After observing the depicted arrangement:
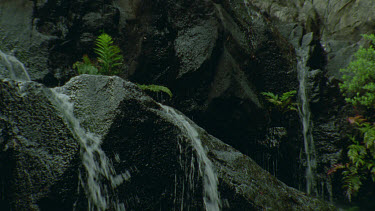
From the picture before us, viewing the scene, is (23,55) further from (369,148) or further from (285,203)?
(369,148)

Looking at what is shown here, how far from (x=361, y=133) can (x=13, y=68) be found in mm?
7696

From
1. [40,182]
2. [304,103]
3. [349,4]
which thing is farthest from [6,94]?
[349,4]

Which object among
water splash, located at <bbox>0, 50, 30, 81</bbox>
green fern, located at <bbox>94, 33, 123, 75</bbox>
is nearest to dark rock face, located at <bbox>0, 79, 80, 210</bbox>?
water splash, located at <bbox>0, 50, 30, 81</bbox>

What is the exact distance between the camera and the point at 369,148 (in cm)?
628

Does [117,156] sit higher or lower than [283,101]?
lower

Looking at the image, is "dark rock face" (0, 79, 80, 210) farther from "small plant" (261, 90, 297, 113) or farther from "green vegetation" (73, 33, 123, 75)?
"small plant" (261, 90, 297, 113)

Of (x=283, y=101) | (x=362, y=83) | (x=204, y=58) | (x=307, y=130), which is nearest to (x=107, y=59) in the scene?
(x=204, y=58)

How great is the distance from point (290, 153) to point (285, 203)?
2.46 metres

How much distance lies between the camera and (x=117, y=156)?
355 cm

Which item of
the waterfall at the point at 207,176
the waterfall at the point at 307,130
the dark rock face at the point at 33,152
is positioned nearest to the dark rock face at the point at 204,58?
the waterfall at the point at 307,130

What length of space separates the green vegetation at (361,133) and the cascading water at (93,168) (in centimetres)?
512

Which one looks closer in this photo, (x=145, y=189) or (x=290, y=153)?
(x=145, y=189)

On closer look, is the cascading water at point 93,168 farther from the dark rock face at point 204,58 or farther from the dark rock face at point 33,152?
the dark rock face at point 204,58

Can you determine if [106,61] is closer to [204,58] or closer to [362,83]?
[204,58]
